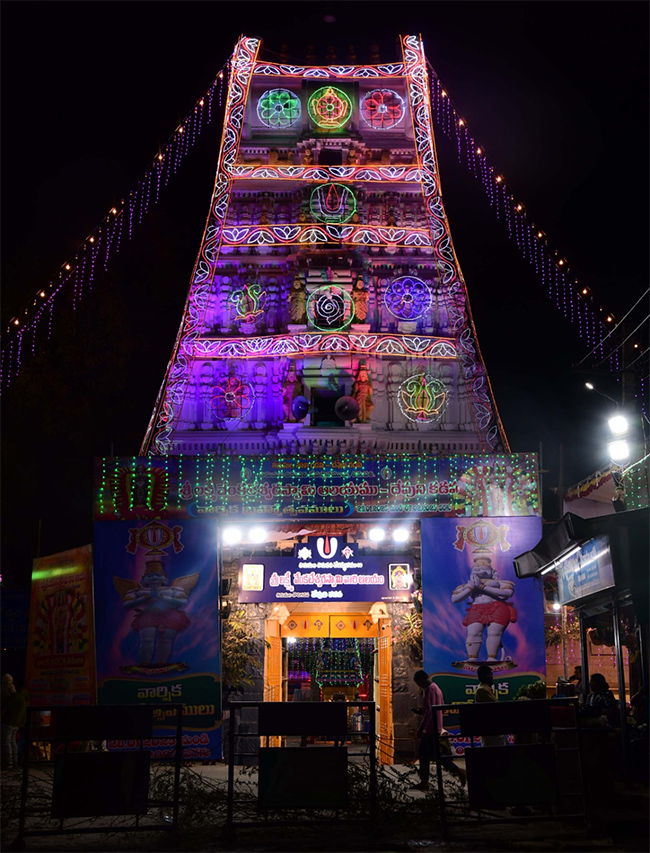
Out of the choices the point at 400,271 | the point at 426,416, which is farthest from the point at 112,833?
the point at 400,271

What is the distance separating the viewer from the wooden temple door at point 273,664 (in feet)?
56.3

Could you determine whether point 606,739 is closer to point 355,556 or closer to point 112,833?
point 112,833

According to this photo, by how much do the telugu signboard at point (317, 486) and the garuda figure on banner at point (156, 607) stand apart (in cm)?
114

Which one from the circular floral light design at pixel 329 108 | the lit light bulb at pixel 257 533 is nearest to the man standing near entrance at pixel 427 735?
the lit light bulb at pixel 257 533

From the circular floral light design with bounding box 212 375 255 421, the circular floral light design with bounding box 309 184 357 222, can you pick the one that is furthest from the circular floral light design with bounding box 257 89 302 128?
the circular floral light design with bounding box 212 375 255 421

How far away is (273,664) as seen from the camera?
17484 millimetres

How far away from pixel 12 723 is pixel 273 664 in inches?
197

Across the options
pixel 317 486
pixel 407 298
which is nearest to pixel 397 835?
pixel 317 486

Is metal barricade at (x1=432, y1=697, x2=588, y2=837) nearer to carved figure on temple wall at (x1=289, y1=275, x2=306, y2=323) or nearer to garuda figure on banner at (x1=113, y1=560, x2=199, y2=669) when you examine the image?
garuda figure on banner at (x1=113, y1=560, x2=199, y2=669)

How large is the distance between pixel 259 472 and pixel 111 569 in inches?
125

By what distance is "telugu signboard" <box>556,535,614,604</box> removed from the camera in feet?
30.2

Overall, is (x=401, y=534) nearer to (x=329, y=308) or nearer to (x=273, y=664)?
(x=273, y=664)

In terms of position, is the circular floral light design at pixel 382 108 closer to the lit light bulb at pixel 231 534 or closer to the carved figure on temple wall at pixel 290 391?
the carved figure on temple wall at pixel 290 391

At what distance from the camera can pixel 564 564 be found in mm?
A: 11453
